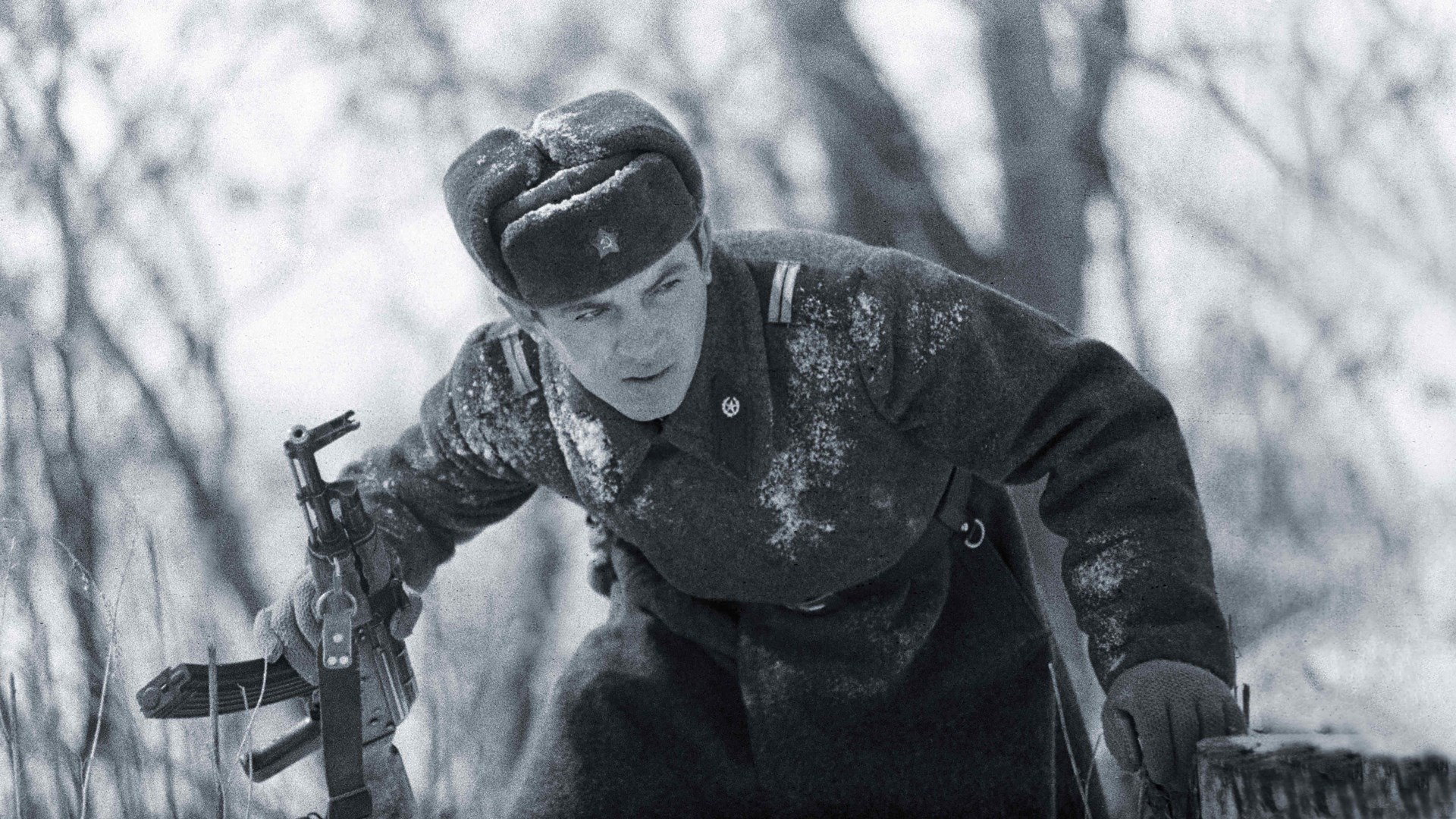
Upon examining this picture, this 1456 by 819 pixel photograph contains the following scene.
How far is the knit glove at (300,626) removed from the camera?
2193mm

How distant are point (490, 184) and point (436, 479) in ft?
2.04

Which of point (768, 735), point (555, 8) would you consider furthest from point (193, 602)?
Result: point (768, 735)

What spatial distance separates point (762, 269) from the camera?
216cm

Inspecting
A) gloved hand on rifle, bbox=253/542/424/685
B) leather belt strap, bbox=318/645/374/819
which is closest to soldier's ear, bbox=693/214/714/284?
gloved hand on rifle, bbox=253/542/424/685

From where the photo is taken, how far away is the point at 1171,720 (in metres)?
1.82

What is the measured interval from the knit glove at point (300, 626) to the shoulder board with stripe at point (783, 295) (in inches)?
29.7

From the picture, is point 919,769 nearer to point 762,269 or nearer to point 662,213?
point 762,269

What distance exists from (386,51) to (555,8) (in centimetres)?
61

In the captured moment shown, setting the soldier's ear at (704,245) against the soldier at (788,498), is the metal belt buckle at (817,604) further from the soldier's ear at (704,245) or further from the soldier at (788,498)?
the soldier's ear at (704,245)

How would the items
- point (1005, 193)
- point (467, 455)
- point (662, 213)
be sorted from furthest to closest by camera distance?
point (1005, 193) < point (467, 455) < point (662, 213)

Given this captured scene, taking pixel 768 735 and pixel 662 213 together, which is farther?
pixel 768 735

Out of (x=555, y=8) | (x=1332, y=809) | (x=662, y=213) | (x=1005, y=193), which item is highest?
(x=555, y=8)

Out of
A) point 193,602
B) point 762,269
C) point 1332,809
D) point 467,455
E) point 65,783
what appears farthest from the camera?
point 193,602

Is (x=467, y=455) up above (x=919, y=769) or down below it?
above
